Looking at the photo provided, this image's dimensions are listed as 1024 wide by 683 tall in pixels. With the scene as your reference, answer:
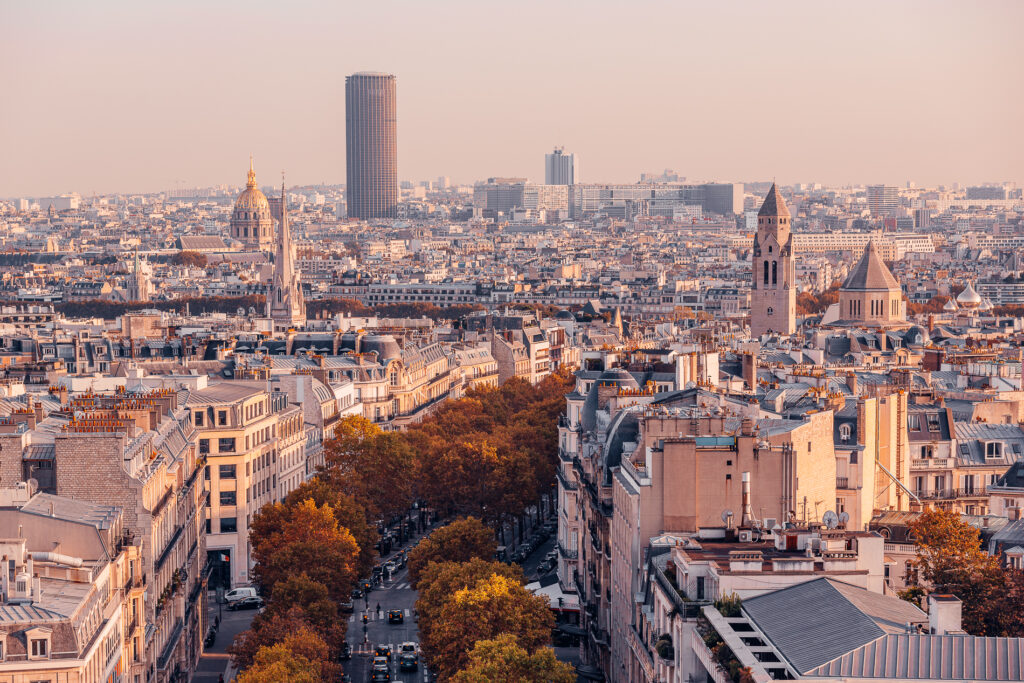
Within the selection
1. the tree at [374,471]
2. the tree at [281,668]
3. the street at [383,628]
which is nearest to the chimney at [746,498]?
the tree at [281,668]

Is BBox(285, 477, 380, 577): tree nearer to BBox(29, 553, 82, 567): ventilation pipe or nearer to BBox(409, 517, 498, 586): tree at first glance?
BBox(409, 517, 498, 586): tree

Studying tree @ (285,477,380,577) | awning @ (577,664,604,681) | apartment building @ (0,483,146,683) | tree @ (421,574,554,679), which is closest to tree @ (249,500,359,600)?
tree @ (285,477,380,577)

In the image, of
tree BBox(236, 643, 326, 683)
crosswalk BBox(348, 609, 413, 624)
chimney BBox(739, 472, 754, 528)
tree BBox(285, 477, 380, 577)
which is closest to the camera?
chimney BBox(739, 472, 754, 528)

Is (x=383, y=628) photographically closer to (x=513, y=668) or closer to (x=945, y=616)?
(x=513, y=668)

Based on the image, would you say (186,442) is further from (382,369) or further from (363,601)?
(382,369)

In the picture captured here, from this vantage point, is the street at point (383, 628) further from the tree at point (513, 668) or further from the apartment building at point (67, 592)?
the apartment building at point (67, 592)

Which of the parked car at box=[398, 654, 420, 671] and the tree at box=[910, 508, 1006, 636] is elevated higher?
the tree at box=[910, 508, 1006, 636]
